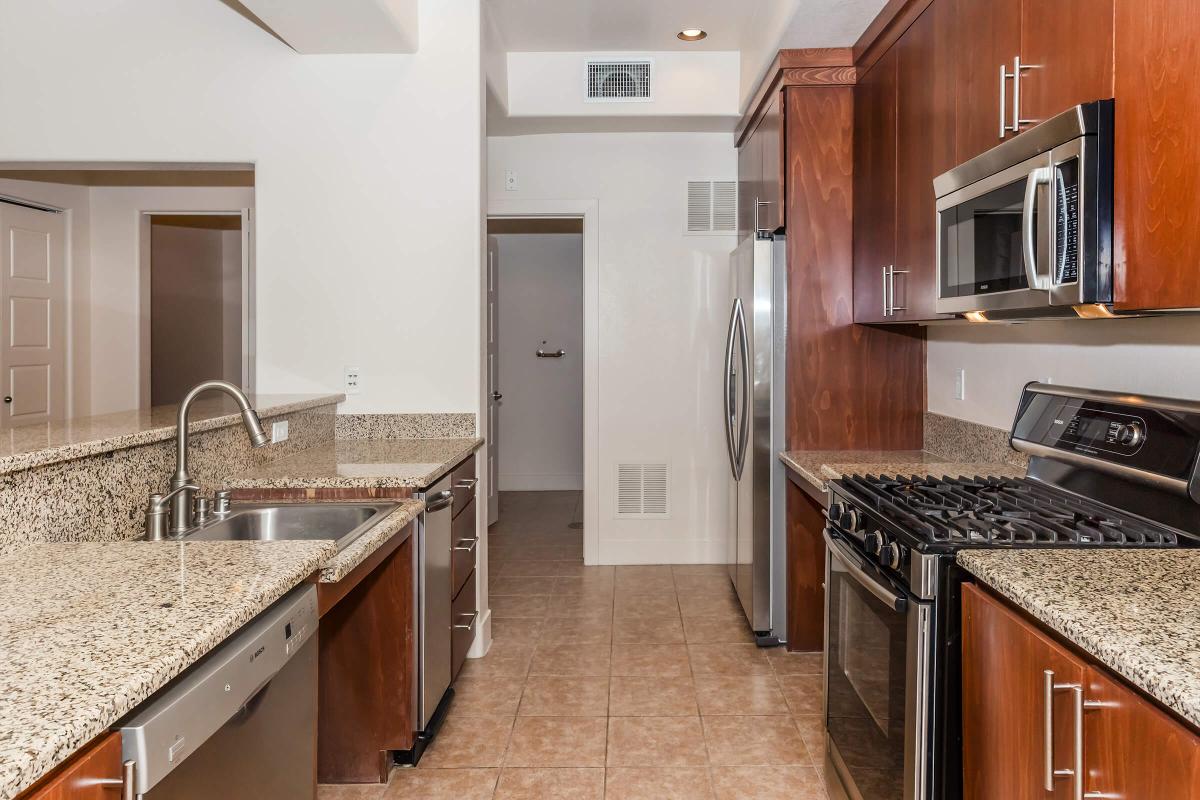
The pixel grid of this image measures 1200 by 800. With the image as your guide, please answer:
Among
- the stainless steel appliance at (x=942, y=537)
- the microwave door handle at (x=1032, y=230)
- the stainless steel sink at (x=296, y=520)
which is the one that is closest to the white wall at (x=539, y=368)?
the stainless steel sink at (x=296, y=520)

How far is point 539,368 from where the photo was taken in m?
7.42

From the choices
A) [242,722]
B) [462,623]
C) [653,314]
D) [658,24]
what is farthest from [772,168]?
[242,722]

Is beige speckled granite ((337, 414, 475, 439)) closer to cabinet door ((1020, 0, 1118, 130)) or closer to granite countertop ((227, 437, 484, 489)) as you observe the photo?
granite countertop ((227, 437, 484, 489))

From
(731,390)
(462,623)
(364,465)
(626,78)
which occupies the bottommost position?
(462,623)

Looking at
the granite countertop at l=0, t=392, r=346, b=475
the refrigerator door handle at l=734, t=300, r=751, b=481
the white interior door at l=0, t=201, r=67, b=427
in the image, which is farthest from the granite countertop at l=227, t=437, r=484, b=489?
the white interior door at l=0, t=201, r=67, b=427

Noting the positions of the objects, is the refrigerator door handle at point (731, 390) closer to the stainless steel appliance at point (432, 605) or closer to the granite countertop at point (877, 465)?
the granite countertop at point (877, 465)

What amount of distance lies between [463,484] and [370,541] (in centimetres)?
111

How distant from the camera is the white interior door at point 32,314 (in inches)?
172

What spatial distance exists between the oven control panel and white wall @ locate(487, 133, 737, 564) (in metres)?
2.44

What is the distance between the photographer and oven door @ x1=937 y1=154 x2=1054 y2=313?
1.71 metres

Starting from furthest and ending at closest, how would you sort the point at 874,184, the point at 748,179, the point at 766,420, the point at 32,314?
the point at 32,314
the point at 748,179
the point at 766,420
the point at 874,184

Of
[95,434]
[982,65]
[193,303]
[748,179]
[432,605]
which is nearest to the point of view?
[95,434]

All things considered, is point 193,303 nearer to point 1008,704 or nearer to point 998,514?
point 998,514

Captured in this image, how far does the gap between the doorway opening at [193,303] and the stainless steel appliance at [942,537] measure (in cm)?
432
